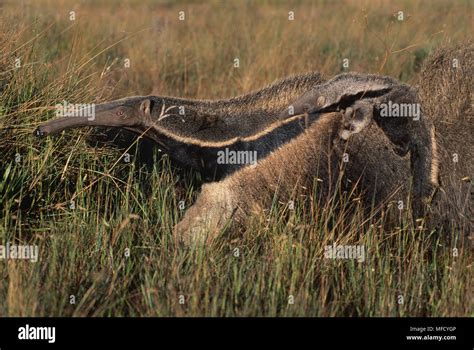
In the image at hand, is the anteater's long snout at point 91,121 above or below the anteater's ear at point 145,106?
below

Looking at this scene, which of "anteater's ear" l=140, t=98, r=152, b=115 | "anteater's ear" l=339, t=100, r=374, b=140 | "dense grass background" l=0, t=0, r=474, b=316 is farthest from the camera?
"anteater's ear" l=339, t=100, r=374, b=140

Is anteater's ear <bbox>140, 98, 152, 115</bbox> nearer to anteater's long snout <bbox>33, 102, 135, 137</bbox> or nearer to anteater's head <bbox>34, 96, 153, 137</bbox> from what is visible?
anteater's head <bbox>34, 96, 153, 137</bbox>

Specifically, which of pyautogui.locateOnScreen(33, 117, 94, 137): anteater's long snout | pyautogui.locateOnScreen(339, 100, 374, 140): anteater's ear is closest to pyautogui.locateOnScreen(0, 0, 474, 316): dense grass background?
pyautogui.locateOnScreen(33, 117, 94, 137): anteater's long snout

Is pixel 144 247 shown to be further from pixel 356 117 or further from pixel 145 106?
pixel 356 117

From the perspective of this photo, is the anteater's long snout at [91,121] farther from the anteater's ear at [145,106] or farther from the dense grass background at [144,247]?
the dense grass background at [144,247]

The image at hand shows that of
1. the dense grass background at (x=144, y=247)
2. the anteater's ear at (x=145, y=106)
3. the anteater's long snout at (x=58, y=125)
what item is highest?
the anteater's ear at (x=145, y=106)

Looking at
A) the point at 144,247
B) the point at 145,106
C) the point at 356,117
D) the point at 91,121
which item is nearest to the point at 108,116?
the point at 91,121

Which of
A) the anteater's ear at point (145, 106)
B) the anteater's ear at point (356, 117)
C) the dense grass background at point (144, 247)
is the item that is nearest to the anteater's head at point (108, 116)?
the anteater's ear at point (145, 106)

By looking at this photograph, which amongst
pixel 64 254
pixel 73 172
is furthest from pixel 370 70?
pixel 64 254

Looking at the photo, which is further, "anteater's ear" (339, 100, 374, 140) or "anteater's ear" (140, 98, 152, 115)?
"anteater's ear" (339, 100, 374, 140)

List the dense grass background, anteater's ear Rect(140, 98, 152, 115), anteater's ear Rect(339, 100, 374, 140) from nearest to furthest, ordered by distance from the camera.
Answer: the dense grass background → anteater's ear Rect(140, 98, 152, 115) → anteater's ear Rect(339, 100, 374, 140)

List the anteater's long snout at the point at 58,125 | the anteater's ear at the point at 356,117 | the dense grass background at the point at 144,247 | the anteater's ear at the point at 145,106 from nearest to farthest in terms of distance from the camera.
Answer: the dense grass background at the point at 144,247 < the anteater's long snout at the point at 58,125 < the anteater's ear at the point at 145,106 < the anteater's ear at the point at 356,117

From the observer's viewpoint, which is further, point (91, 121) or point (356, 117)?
point (356, 117)

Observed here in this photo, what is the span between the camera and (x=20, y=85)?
23.5ft
